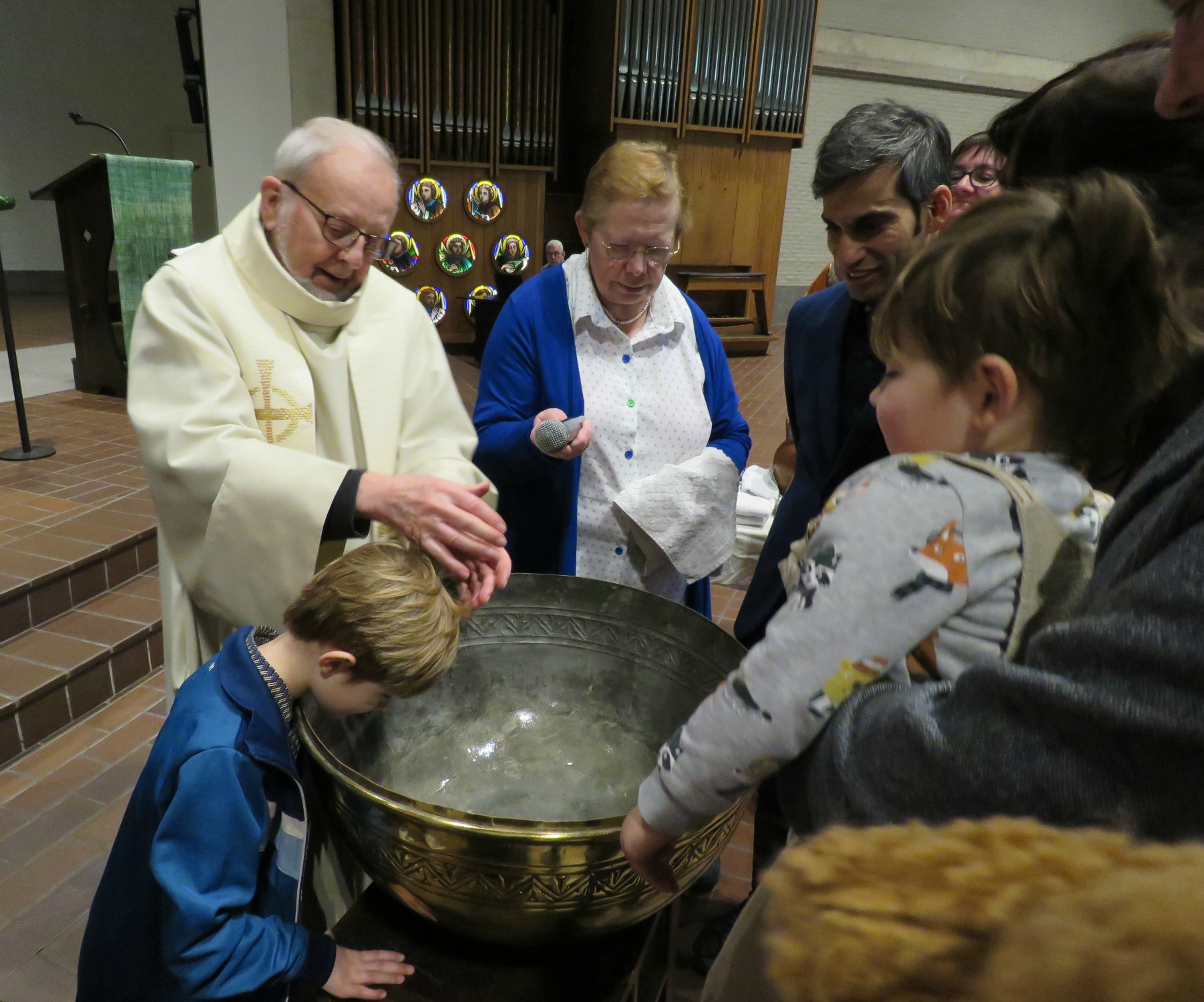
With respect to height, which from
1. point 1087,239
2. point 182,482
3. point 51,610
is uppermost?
point 1087,239

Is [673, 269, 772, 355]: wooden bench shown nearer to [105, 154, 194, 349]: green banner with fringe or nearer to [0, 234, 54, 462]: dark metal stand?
[105, 154, 194, 349]: green banner with fringe

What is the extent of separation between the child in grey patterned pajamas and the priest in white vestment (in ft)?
2.39

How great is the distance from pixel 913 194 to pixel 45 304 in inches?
389

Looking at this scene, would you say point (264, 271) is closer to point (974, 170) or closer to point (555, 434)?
point (555, 434)

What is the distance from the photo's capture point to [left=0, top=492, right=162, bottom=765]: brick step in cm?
275

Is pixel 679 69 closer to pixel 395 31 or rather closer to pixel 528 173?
pixel 528 173

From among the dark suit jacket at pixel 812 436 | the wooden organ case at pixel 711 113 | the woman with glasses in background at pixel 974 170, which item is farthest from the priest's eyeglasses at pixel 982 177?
the wooden organ case at pixel 711 113

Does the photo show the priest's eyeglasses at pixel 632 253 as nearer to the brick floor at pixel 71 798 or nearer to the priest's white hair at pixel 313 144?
the priest's white hair at pixel 313 144

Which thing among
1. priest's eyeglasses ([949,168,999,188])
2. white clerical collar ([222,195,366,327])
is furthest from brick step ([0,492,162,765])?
priest's eyeglasses ([949,168,999,188])

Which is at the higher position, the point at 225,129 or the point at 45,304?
the point at 225,129

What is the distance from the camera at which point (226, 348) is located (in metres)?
1.57

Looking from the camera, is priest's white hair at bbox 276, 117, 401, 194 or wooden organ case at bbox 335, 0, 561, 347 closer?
priest's white hair at bbox 276, 117, 401, 194

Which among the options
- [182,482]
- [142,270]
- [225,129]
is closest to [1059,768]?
[182,482]

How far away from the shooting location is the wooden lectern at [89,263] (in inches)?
204
